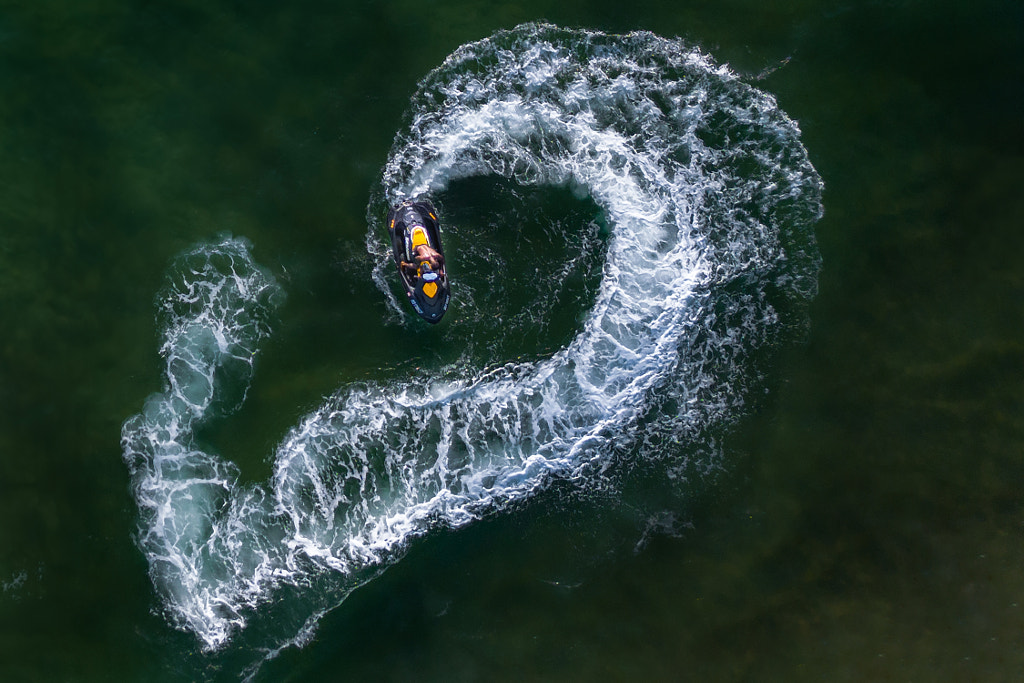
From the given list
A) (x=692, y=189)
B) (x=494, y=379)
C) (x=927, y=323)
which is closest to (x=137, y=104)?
(x=494, y=379)

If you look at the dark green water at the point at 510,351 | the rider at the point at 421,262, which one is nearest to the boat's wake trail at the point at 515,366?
the dark green water at the point at 510,351

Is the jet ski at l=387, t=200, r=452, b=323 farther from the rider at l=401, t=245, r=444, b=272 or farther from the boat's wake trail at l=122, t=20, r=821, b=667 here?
the boat's wake trail at l=122, t=20, r=821, b=667

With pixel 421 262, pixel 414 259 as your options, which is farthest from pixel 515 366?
pixel 414 259

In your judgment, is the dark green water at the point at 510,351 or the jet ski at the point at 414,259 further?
the dark green water at the point at 510,351

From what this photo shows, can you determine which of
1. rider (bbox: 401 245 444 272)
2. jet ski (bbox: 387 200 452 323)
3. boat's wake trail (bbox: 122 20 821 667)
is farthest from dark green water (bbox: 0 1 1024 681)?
rider (bbox: 401 245 444 272)

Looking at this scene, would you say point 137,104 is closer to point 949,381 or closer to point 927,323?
point 927,323

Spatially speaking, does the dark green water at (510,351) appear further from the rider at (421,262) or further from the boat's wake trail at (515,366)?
the rider at (421,262)
